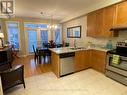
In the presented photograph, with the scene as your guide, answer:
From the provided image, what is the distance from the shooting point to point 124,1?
2721mm

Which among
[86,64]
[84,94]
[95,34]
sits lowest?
[84,94]

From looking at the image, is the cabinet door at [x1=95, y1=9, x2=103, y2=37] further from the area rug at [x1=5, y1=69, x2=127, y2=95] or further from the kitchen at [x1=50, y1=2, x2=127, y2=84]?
the area rug at [x1=5, y1=69, x2=127, y2=95]

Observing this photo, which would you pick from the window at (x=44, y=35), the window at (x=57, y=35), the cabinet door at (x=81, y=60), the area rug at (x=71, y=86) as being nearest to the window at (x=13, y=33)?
the window at (x=44, y=35)

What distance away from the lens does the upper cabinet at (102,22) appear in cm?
309

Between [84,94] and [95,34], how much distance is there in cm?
241

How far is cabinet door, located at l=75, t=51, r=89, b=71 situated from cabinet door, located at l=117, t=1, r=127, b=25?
156 centimetres

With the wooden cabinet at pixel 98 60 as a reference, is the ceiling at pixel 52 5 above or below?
above

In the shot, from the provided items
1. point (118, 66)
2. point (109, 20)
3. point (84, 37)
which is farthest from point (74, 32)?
point (118, 66)

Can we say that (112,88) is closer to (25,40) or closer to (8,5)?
(8,5)

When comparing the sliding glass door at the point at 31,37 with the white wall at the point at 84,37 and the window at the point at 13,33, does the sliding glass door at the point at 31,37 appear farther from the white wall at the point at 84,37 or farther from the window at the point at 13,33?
the white wall at the point at 84,37

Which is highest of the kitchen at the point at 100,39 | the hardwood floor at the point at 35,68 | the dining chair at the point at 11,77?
the kitchen at the point at 100,39

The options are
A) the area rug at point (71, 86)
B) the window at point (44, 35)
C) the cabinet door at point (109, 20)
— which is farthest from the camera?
the window at point (44, 35)

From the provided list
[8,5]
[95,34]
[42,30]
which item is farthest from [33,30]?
[95,34]

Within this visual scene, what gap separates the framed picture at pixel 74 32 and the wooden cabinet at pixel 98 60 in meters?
1.85
